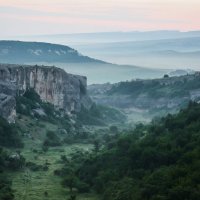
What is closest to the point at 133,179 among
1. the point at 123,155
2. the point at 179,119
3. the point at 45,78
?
the point at 123,155

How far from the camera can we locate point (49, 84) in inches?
3465

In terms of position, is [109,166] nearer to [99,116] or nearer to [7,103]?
[7,103]

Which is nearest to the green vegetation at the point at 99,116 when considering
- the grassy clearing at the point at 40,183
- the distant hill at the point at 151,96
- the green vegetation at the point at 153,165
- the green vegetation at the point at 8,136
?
the distant hill at the point at 151,96

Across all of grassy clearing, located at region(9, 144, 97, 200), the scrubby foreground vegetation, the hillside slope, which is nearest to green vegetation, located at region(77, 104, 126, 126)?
the scrubby foreground vegetation

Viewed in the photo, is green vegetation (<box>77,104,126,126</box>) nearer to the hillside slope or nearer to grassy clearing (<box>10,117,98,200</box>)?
grassy clearing (<box>10,117,98,200</box>)

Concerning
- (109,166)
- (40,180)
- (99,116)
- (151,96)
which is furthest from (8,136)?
(151,96)

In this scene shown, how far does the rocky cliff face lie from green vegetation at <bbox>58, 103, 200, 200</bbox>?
2742 centimetres

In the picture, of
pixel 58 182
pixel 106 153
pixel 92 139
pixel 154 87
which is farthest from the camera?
pixel 154 87

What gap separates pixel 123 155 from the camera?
161 feet

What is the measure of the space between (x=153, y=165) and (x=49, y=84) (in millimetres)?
45928

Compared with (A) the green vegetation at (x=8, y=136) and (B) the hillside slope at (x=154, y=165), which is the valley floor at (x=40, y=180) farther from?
(B) the hillside slope at (x=154, y=165)

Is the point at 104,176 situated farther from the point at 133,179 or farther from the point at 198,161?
the point at 198,161

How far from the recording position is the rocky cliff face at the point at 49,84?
267ft

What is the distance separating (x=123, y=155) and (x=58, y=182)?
5.67m
